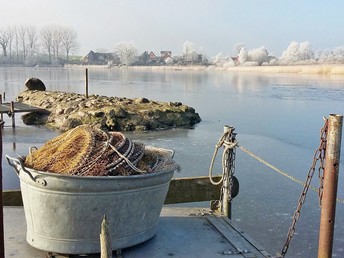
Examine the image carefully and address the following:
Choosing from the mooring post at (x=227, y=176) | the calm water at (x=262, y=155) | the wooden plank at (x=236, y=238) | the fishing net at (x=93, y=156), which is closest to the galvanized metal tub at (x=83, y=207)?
the fishing net at (x=93, y=156)

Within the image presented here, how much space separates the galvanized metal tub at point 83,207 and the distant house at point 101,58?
176610 mm

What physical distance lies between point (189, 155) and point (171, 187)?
709 cm

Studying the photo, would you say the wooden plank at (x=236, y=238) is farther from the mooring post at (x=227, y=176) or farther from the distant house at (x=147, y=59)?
the distant house at (x=147, y=59)

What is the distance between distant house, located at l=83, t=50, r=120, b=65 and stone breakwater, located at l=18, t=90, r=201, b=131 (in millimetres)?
158117

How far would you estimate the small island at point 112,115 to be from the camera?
18922 mm

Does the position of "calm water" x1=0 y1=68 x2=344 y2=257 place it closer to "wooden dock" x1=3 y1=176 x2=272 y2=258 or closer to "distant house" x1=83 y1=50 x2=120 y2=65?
"wooden dock" x1=3 y1=176 x2=272 y2=258

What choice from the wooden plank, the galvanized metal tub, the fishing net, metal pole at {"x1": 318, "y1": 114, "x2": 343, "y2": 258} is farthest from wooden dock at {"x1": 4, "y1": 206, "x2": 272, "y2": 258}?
the fishing net

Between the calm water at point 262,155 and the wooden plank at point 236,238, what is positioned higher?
the wooden plank at point 236,238

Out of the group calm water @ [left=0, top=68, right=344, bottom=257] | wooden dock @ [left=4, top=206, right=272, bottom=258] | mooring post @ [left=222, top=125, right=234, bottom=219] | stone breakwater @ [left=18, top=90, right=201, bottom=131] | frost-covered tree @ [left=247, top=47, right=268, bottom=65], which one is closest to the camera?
wooden dock @ [left=4, top=206, right=272, bottom=258]

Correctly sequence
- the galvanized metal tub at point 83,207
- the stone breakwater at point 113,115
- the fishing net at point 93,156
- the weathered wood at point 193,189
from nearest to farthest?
the galvanized metal tub at point 83,207 < the fishing net at point 93,156 < the weathered wood at point 193,189 < the stone breakwater at point 113,115

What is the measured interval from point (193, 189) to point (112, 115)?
1333cm

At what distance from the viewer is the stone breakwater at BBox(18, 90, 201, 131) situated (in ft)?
62.1

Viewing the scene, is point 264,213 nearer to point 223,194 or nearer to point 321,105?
point 223,194

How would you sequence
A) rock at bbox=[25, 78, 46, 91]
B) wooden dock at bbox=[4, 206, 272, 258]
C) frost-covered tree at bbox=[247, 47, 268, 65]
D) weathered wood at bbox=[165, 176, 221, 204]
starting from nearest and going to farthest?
wooden dock at bbox=[4, 206, 272, 258] → weathered wood at bbox=[165, 176, 221, 204] → rock at bbox=[25, 78, 46, 91] → frost-covered tree at bbox=[247, 47, 268, 65]
